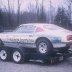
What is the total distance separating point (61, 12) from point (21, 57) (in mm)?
39928

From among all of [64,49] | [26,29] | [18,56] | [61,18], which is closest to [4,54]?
[18,56]

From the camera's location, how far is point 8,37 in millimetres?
12344

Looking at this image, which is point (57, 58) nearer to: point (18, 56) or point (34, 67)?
point (34, 67)

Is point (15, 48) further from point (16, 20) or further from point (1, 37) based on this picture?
point (16, 20)

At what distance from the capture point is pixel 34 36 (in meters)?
11.3

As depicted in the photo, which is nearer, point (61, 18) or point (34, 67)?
point (34, 67)

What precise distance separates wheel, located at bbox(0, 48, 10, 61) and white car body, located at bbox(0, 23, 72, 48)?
388 mm

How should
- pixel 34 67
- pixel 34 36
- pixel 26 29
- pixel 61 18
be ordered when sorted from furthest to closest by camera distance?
pixel 61 18
pixel 26 29
pixel 34 36
pixel 34 67

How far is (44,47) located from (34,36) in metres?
0.78

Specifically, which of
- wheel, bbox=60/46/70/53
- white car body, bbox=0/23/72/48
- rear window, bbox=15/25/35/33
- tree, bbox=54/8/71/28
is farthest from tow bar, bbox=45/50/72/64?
tree, bbox=54/8/71/28

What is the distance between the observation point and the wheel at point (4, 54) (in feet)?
38.6

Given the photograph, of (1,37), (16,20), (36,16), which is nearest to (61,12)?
(36,16)

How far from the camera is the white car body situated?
10.7 m

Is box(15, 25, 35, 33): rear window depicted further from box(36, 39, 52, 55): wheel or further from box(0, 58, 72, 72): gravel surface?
box(0, 58, 72, 72): gravel surface
